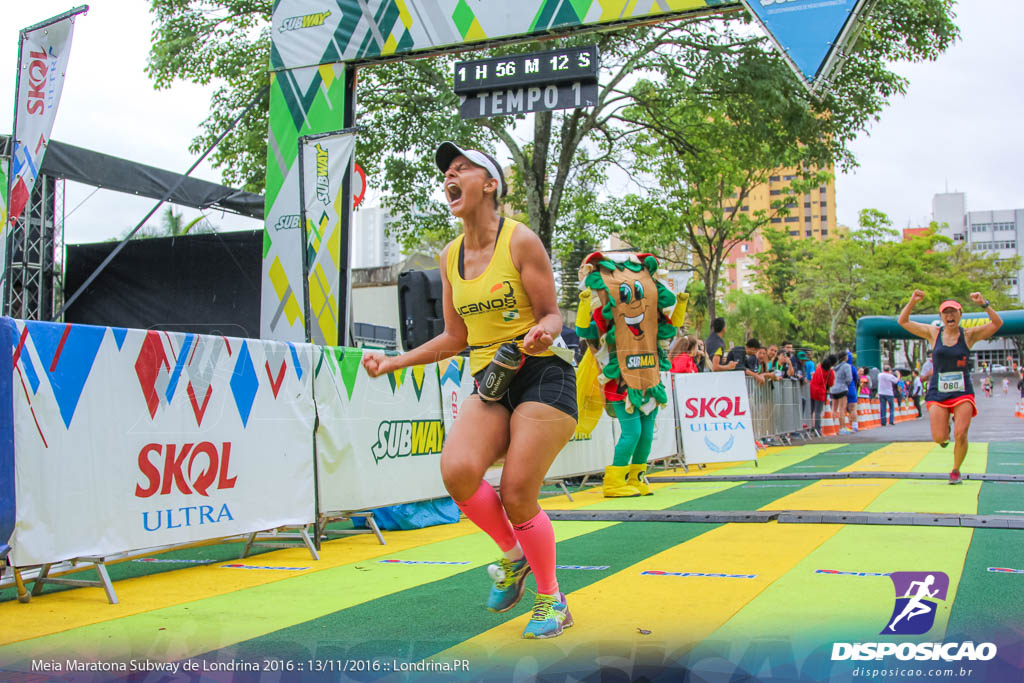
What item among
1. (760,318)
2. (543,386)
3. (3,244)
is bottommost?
(543,386)

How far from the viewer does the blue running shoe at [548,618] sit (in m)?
3.49

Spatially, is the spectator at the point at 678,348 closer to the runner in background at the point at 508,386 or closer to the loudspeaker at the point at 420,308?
the loudspeaker at the point at 420,308

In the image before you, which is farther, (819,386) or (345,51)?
(819,386)

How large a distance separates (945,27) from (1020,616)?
614 inches

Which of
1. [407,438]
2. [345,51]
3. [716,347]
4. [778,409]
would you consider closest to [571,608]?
[407,438]

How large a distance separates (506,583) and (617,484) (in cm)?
540

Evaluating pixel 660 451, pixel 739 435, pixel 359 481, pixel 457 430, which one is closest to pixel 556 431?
pixel 457 430

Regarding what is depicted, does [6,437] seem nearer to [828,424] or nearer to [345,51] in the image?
[345,51]

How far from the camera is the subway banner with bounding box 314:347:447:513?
6.51 metres

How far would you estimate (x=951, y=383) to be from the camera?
934 centimetres

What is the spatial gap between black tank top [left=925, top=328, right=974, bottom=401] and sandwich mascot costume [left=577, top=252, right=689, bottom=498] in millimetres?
2804

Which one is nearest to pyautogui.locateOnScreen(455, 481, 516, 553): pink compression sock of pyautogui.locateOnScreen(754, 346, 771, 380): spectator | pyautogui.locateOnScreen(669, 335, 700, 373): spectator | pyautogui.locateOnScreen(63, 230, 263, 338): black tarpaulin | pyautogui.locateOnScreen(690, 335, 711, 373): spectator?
pyautogui.locateOnScreen(669, 335, 700, 373): spectator

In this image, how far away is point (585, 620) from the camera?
3.79m
